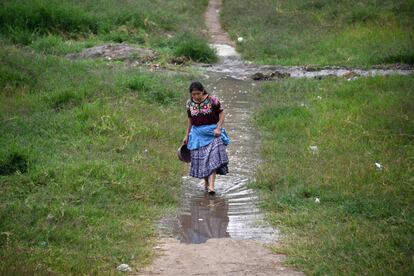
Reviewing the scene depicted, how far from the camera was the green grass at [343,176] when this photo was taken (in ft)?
19.4

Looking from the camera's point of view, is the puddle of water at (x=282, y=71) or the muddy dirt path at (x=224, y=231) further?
the puddle of water at (x=282, y=71)

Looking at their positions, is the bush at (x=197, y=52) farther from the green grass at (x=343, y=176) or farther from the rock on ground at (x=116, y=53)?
the green grass at (x=343, y=176)

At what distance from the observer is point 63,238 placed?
20.4 feet

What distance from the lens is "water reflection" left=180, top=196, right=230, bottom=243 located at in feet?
23.2

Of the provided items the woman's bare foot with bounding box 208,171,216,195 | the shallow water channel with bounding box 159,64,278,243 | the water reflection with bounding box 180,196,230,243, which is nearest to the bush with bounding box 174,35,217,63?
the shallow water channel with bounding box 159,64,278,243

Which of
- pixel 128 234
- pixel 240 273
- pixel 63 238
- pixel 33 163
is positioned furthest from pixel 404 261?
pixel 33 163

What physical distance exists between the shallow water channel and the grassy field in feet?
25.1

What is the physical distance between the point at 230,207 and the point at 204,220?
0.55m

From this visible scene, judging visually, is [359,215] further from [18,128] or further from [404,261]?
[18,128]

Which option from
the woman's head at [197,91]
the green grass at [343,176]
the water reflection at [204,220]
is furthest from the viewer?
the woman's head at [197,91]

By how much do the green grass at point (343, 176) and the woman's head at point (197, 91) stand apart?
1477 mm

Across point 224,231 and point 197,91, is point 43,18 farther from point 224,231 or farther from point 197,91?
point 224,231

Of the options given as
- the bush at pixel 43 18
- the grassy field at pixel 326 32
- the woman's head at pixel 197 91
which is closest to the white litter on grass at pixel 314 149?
the woman's head at pixel 197 91

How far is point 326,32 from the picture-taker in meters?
21.6
